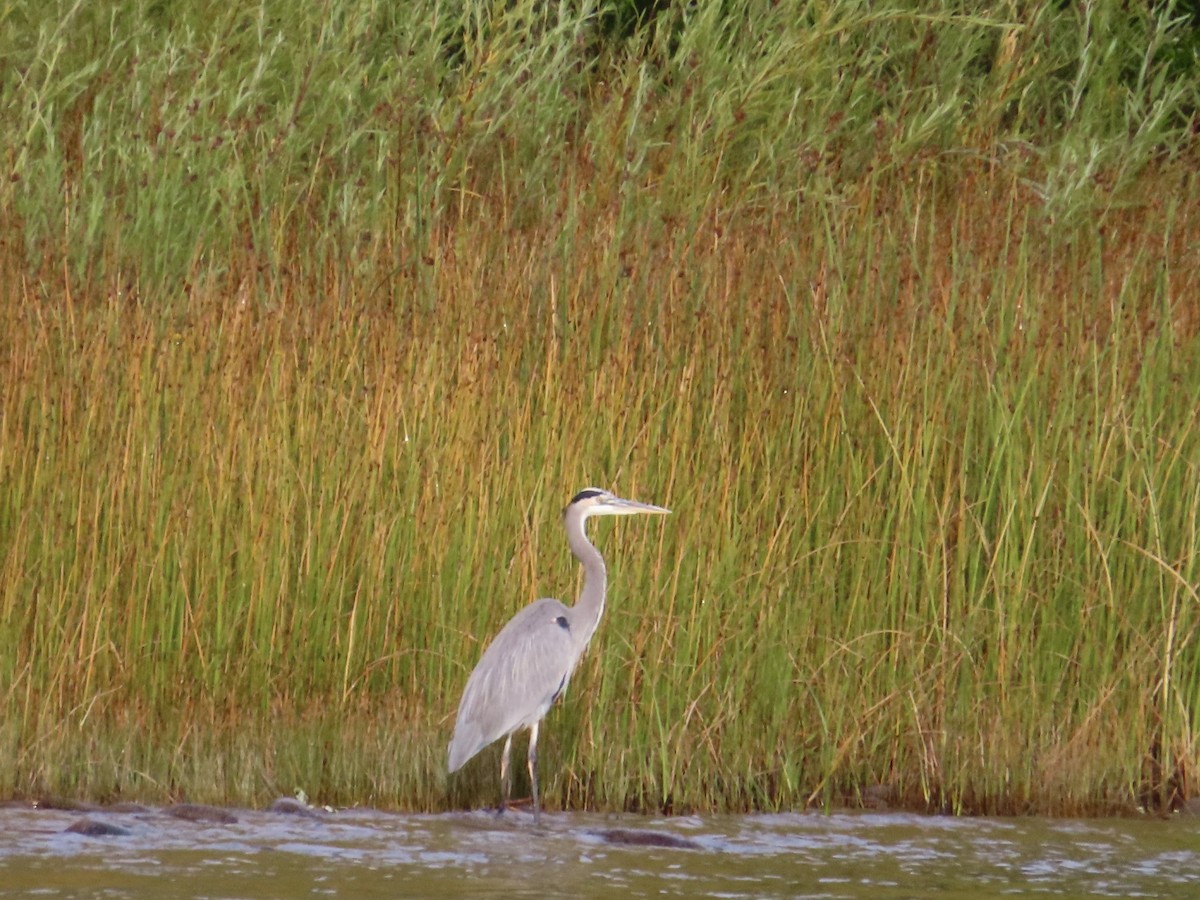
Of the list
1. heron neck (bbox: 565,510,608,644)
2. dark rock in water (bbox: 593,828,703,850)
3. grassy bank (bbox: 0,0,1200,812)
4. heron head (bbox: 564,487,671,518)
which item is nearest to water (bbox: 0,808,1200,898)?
dark rock in water (bbox: 593,828,703,850)

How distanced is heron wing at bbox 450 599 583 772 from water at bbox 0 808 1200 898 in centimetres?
21

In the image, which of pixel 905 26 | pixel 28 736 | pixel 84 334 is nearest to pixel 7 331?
pixel 84 334

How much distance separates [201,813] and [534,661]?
0.82 m

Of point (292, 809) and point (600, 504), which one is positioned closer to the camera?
point (292, 809)

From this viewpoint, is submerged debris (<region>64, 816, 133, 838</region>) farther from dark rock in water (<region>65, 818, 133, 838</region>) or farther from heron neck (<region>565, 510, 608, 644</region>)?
heron neck (<region>565, 510, 608, 644</region>)

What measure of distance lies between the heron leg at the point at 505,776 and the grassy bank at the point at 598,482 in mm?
103

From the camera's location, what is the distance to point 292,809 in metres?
4.52

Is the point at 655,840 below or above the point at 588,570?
below

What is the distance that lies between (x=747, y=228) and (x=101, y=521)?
247 centimetres

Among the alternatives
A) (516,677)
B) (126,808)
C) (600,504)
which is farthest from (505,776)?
(126,808)

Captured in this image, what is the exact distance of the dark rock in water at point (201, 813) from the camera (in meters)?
4.42

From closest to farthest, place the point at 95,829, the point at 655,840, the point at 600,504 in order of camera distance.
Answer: the point at 95,829, the point at 655,840, the point at 600,504

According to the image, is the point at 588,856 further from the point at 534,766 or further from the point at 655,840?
the point at 534,766

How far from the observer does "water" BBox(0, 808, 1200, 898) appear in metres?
3.94
